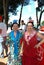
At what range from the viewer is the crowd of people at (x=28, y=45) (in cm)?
762

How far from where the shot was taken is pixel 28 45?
25.3ft

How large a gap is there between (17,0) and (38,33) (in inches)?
553

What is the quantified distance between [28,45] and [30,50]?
148 mm

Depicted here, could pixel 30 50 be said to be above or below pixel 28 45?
below

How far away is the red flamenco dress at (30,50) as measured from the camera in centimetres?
762

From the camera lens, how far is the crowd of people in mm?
7617

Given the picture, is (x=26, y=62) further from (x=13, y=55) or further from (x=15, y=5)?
(x=15, y=5)

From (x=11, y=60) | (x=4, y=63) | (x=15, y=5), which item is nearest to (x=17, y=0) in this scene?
(x=15, y=5)

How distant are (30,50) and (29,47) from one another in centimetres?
9

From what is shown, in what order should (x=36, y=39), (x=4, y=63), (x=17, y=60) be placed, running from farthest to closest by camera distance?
(x=4, y=63) < (x=17, y=60) < (x=36, y=39)

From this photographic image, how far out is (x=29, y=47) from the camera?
7734mm

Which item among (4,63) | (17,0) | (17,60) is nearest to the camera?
(17,60)

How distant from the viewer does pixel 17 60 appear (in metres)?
8.23

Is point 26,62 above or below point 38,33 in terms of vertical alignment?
below
